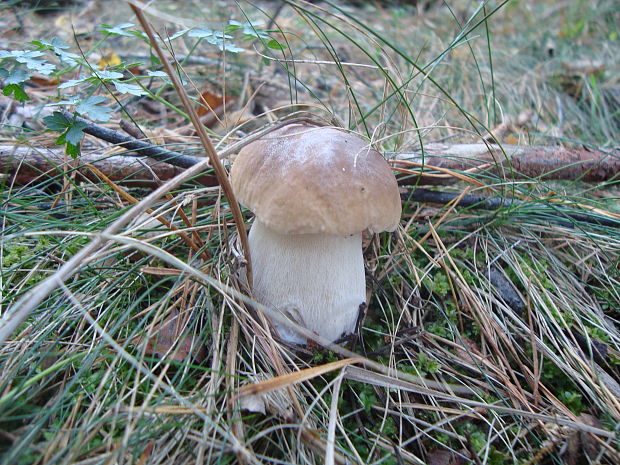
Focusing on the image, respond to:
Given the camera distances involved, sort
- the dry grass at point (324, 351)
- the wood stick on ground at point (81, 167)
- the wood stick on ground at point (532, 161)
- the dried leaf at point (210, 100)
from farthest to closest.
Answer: the dried leaf at point (210, 100) → the wood stick on ground at point (532, 161) → the wood stick on ground at point (81, 167) → the dry grass at point (324, 351)

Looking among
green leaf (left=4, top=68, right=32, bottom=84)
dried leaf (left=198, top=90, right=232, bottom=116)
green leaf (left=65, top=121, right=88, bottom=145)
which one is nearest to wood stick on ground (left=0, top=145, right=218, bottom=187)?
green leaf (left=65, top=121, right=88, bottom=145)

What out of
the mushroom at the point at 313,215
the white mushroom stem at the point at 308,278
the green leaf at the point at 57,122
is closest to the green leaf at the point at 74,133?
the green leaf at the point at 57,122

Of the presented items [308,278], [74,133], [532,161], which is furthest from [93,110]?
[532,161]

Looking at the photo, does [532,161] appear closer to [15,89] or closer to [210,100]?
[210,100]

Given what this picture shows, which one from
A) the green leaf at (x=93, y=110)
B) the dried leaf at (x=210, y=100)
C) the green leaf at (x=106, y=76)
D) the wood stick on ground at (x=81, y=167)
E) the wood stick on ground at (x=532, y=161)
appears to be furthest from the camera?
the dried leaf at (x=210, y=100)

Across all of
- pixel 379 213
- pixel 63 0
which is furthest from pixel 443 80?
pixel 63 0

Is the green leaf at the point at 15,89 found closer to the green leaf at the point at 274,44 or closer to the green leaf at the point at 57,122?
the green leaf at the point at 57,122

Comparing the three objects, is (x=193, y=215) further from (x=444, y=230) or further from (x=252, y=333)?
(x=444, y=230)
